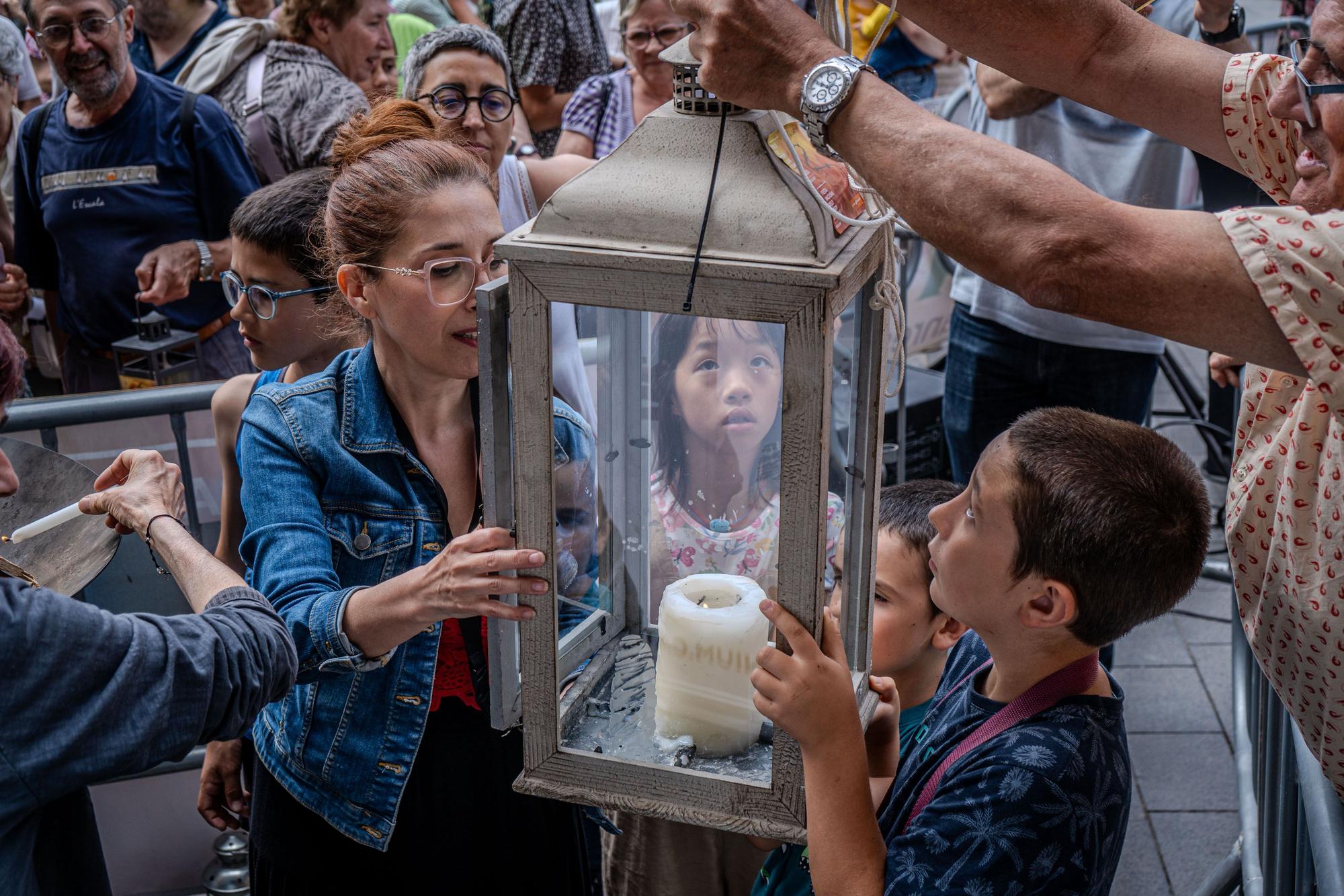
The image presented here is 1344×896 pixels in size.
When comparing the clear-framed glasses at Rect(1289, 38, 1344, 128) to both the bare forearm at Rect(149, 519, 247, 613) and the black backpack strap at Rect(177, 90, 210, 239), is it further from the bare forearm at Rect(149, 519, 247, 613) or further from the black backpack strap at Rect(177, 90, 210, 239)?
the black backpack strap at Rect(177, 90, 210, 239)

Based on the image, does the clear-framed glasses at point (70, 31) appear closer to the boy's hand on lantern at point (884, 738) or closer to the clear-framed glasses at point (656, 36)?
the clear-framed glasses at point (656, 36)

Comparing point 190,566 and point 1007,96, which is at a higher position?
point 1007,96

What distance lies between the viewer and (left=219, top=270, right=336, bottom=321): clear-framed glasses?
218cm

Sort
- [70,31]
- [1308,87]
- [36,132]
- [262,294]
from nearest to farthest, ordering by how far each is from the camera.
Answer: [1308,87] < [262,294] < [70,31] < [36,132]

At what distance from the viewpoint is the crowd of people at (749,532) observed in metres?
1.09

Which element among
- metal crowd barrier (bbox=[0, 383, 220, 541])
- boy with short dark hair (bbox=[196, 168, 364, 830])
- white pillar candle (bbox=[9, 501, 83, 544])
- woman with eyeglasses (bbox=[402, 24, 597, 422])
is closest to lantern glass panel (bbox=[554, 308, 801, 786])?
white pillar candle (bbox=[9, 501, 83, 544])

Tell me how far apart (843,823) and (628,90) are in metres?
2.95

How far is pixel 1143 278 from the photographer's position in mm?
1079

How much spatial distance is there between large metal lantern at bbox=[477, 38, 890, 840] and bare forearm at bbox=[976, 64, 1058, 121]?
178cm

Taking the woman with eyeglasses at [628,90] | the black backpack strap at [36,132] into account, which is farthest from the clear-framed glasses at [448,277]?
the black backpack strap at [36,132]

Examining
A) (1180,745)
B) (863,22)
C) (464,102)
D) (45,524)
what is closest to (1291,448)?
(45,524)

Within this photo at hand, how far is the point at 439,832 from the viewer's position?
5.52 feet

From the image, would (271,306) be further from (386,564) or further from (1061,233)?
(1061,233)

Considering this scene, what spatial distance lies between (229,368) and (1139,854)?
2824 mm
